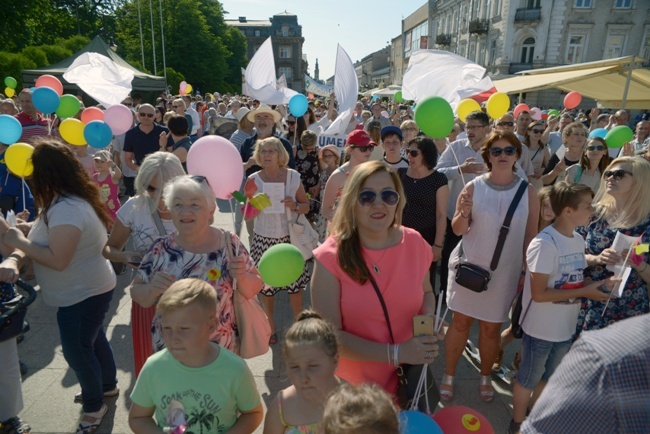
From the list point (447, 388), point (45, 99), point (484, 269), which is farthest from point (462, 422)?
point (45, 99)

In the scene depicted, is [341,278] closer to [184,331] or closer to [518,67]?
[184,331]

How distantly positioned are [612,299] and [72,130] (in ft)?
16.7

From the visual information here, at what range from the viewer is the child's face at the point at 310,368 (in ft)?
4.96

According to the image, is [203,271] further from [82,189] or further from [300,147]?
[300,147]

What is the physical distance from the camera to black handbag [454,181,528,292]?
8.87ft

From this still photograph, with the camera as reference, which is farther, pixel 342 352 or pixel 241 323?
pixel 241 323

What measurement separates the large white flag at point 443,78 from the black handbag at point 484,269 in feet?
7.70

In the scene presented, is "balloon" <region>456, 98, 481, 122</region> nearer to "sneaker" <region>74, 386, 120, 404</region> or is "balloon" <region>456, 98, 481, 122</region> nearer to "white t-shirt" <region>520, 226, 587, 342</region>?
"white t-shirt" <region>520, 226, 587, 342</region>

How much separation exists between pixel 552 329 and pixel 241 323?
6.05 ft

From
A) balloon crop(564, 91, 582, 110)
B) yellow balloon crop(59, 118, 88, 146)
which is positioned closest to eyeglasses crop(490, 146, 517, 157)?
yellow balloon crop(59, 118, 88, 146)

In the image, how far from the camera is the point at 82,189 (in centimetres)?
240

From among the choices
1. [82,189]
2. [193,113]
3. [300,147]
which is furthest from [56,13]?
[82,189]

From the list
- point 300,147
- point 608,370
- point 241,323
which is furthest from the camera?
point 300,147

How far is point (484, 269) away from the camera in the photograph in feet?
9.14
